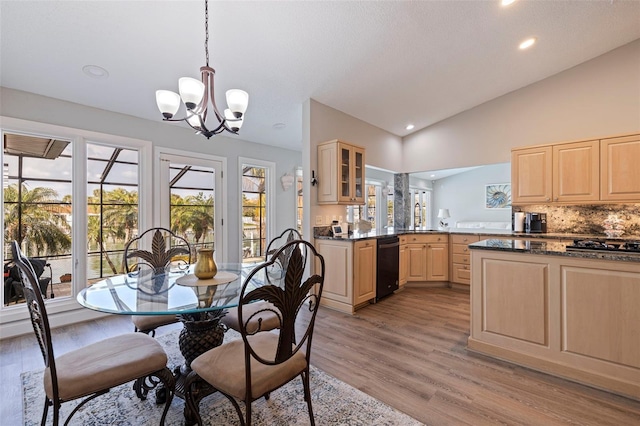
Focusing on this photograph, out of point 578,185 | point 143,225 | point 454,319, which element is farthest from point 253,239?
point 578,185

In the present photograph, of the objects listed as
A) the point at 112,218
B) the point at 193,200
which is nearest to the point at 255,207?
the point at 193,200

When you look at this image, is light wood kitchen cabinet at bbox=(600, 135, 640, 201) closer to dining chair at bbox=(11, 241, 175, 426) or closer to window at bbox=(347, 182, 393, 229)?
window at bbox=(347, 182, 393, 229)

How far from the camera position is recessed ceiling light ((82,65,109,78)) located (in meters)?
2.69

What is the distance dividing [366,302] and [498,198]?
5.80 m

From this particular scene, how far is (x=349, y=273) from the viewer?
3.52m

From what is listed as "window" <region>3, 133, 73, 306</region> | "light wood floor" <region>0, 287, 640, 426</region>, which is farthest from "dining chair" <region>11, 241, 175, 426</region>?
"window" <region>3, 133, 73, 306</region>

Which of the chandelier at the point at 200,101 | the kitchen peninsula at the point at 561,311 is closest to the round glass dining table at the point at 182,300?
→ the chandelier at the point at 200,101

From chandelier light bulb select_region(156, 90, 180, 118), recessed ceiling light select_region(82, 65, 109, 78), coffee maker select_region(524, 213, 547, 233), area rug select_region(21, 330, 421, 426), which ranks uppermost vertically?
recessed ceiling light select_region(82, 65, 109, 78)

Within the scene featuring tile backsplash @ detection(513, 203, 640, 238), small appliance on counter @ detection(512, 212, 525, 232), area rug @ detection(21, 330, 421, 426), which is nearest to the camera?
area rug @ detection(21, 330, 421, 426)

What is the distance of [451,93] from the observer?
13.8 feet

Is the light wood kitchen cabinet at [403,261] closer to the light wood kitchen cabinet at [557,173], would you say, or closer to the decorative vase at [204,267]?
the light wood kitchen cabinet at [557,173]

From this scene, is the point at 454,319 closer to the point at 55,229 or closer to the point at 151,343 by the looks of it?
the point at 151,343

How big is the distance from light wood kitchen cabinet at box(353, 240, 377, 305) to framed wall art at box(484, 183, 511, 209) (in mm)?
5490

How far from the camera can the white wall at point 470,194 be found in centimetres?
768
